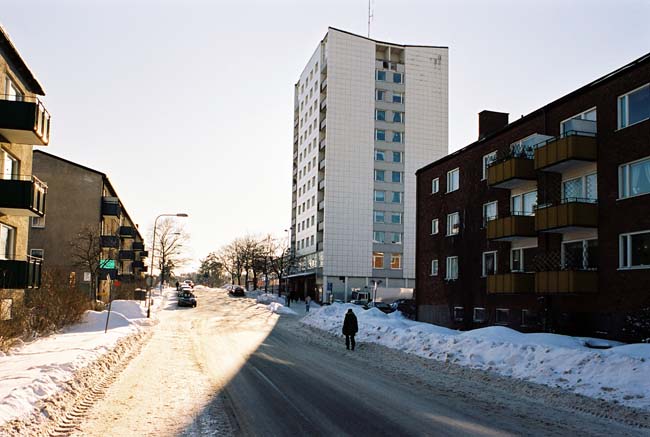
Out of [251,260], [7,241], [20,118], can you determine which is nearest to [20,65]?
[20,118]

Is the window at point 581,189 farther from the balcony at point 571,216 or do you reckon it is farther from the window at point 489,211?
the window at point 489,211

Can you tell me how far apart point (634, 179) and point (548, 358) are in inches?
360

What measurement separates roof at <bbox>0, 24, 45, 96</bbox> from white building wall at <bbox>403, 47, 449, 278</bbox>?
51.9m

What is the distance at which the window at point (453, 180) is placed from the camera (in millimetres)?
33531

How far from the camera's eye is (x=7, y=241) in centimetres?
2405

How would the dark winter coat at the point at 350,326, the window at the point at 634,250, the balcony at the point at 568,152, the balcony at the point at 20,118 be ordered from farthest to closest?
1. the dark winter coat at the point at 350,326
2. the balcony at the point at 568,152
3. the balcony at the point at 20,118
4. the window at the point at 634,250

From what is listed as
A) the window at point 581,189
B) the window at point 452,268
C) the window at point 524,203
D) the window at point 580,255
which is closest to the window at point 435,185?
the window at point 452,268

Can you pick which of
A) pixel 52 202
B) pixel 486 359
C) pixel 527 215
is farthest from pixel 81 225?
pixel 486 359

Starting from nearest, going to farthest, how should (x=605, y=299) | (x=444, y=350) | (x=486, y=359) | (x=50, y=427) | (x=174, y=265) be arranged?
(x=50, y=427), (x=486, y=359), (x=444, y=350), (x=605, y=299), (x=174, y=265)

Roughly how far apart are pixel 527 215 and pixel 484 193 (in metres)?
4.40

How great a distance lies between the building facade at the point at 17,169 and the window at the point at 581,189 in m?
20.9

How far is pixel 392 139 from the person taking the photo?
73062mm

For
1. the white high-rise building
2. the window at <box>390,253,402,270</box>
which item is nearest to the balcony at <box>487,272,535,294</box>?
the white high-rise building

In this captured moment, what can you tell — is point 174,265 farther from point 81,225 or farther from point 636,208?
point 636,208
